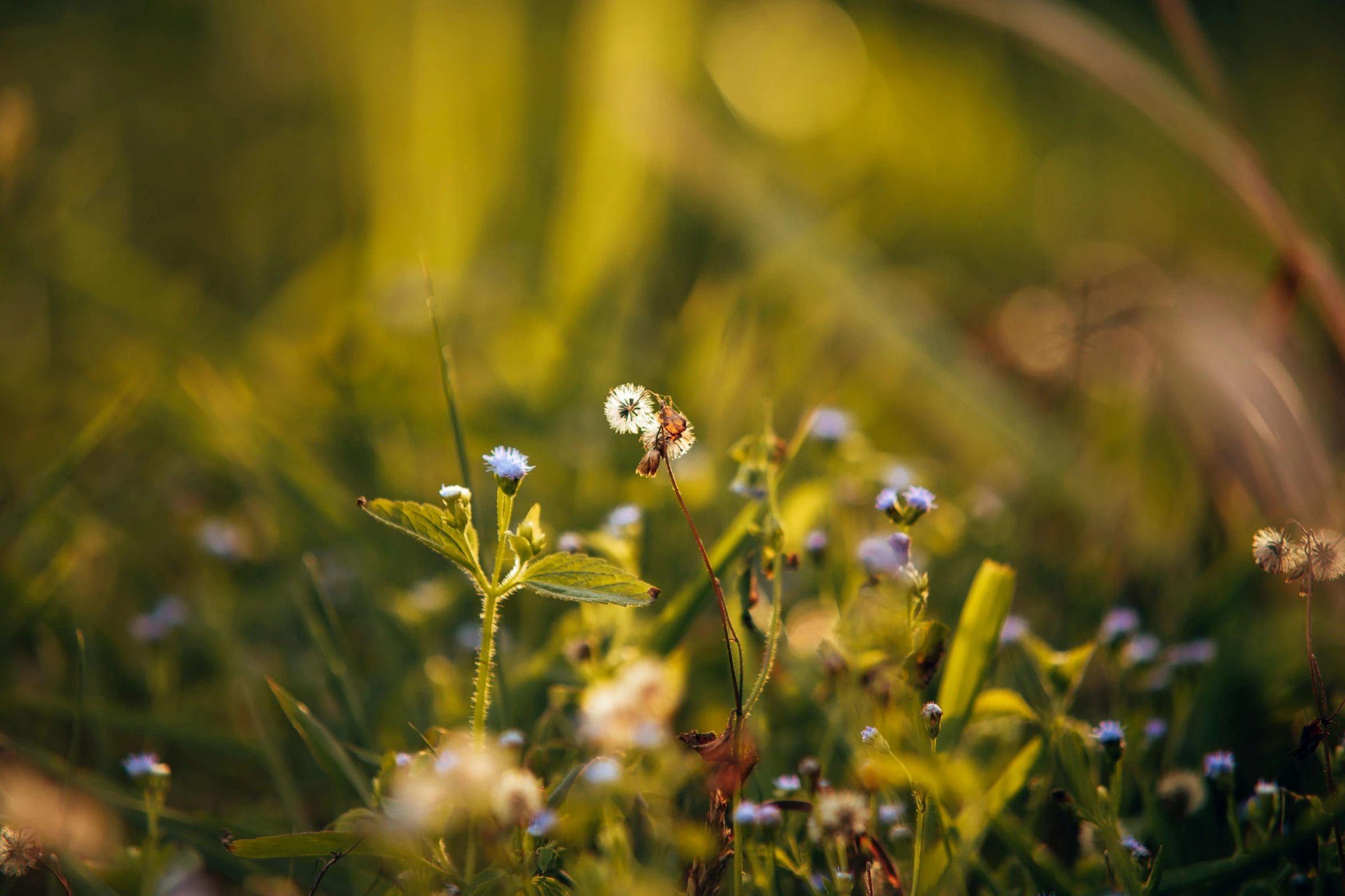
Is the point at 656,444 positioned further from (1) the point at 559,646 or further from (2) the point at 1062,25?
(2) the point at 1062,25

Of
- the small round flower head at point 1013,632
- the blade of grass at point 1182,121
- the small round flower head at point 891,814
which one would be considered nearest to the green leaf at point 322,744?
the small round flower head at point 891,814

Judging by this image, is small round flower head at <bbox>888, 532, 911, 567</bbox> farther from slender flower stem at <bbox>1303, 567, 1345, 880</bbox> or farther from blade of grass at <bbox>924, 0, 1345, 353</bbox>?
blade of grass at <bbox>924, 0, 1345, 353</bbox>

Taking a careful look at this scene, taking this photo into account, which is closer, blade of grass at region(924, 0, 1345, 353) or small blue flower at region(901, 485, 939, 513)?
small blue flower at region(901, 485, 939, 513)

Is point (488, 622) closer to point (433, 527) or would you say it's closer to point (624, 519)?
point (433, 527)

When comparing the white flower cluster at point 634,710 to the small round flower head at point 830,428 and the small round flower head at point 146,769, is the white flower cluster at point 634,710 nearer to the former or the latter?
the small round flower head at point 146,769

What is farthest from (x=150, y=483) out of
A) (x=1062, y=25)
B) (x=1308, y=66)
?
(x=1308, y=66)

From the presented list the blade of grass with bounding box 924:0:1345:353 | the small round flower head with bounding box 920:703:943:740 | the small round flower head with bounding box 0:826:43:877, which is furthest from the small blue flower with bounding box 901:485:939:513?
the small round flower head with bounding box 0:826:43:877

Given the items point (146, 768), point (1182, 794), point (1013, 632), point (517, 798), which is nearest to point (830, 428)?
point (1013, 632)
